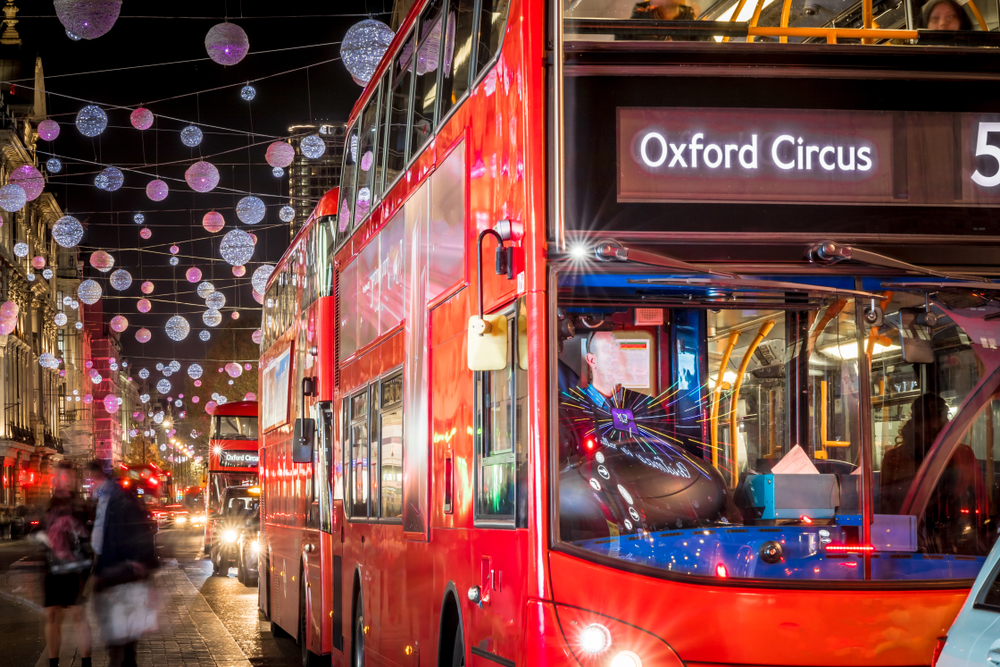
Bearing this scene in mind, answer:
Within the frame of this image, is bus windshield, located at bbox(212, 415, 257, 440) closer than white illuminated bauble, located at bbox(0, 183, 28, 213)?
No

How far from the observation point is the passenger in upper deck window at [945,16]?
18.5ft

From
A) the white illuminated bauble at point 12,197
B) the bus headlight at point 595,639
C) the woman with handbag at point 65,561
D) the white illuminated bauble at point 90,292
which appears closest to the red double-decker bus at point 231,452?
the white illuminated bauble at point 90,292

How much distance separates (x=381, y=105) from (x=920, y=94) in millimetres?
4446

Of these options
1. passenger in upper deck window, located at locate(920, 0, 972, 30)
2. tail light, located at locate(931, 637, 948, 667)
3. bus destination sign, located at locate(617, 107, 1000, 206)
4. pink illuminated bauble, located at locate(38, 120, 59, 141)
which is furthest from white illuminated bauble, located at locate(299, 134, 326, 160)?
tail light, located at locate(931, 637, 948, 667)

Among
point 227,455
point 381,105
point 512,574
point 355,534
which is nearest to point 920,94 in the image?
point 512,574

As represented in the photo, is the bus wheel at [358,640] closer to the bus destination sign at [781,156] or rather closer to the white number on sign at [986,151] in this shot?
the bus destination sign at [781,156]

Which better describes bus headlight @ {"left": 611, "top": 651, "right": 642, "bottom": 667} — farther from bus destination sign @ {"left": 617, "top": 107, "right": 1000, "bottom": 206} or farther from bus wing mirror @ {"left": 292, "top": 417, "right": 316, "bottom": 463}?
bus wing mirror @ {"left": 292, "top": 417, "right": 316, "bottom": 463}

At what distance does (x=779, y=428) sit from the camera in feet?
17.5

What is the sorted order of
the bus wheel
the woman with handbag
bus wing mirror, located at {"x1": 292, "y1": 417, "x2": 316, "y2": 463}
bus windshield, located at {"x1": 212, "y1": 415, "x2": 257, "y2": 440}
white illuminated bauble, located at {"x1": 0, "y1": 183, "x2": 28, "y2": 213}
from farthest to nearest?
bus windshield, located at {"x1": 212, "y1": 415, "x2": 257, "y2": 440}, white illuminated bauble, located at {"x1": 0, "y1": 183, "x2": 28, "y2": 213}, bus wing mirror, located at {"x1": 292, "y1": 417, "x2": 316, "y2": 463}, the woman with handbag, the bus wheel

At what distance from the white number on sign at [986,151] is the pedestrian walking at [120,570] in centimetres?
650

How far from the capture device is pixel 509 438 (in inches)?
210

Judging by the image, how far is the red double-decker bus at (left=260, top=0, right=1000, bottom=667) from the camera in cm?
484

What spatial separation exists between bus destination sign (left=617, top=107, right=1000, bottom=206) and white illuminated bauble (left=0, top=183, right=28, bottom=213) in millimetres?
26480

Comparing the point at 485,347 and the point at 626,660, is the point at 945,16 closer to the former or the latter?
the point at 485,347
